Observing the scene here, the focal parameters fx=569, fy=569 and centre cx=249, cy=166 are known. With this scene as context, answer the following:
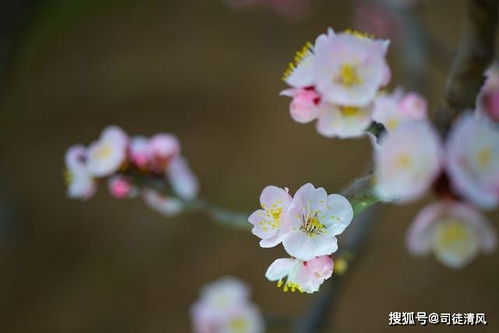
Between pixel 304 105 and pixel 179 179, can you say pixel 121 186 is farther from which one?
pixel 304 105

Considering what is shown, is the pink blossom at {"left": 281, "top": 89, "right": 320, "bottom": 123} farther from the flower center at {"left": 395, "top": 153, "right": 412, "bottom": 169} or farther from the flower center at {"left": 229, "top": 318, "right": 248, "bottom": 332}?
the flower center at {"left": 229, "top": 318, "right": 248, "bottom": 332}

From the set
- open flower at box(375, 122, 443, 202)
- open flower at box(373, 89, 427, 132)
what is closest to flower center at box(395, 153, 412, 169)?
open flower at box(375, 122, 443, 202)

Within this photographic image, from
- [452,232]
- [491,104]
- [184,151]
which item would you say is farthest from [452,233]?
[184,151]

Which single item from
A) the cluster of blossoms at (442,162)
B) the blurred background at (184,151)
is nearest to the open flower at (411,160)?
the cluster of blossoms at (442,162)

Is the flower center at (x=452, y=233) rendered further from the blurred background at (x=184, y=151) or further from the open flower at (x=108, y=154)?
the blurred background at (x=184, y=151)

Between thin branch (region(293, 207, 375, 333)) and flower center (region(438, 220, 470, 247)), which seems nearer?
flower center (region(438, 220, 470, 247))

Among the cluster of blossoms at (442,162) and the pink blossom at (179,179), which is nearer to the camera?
the cluster of blossoms at (442,162)

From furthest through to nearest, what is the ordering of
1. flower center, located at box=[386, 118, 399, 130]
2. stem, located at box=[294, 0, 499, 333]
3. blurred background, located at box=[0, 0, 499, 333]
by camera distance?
blurred background, located at box=[0, 0, 499, 333]
flower center, located at box=[386, 118, 399, 130]
stem, located at box=[294, 0, 499, 333]
